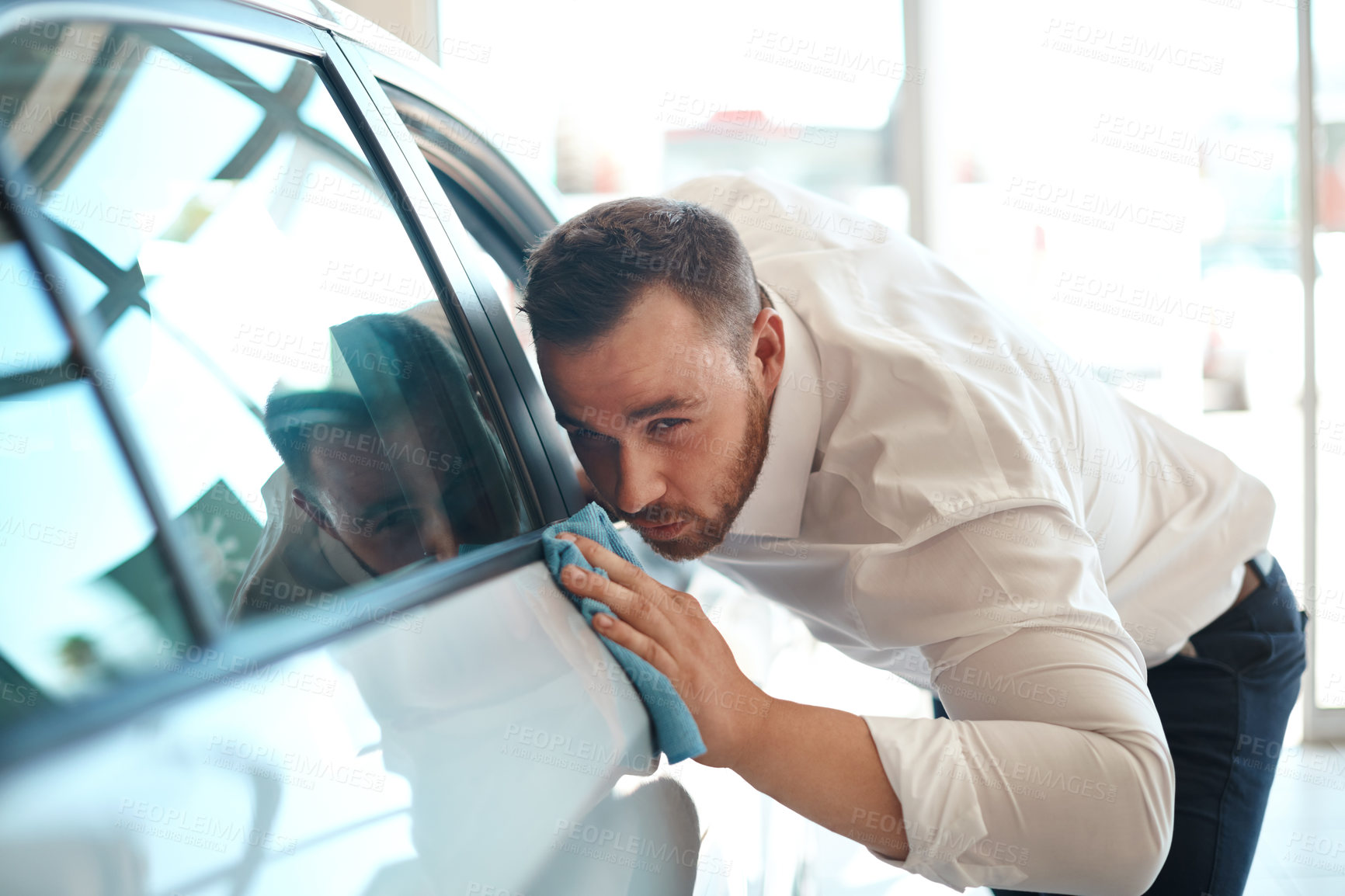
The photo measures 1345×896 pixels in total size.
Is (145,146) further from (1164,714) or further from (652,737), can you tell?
(1164,714)

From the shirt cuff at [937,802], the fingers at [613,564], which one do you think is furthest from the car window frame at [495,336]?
the shirt cuff at [937,802]

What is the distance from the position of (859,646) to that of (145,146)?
4.46 feet

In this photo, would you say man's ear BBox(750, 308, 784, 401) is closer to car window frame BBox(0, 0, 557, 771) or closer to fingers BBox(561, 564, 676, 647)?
car window frame BBox(0, 0, 557, 771)

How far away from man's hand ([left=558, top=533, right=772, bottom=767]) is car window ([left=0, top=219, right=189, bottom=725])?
439mm

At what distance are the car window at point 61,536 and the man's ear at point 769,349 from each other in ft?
3.54

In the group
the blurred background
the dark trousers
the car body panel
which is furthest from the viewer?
the blurred background

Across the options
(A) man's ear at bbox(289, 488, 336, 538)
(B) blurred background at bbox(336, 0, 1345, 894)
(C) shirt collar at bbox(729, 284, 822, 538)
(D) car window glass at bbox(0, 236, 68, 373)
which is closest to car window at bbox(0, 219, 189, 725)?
(D) car window glass at bbox(0, 236, 68, 373)

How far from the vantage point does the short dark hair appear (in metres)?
1.30

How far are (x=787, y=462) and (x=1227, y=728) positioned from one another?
1.07 meters

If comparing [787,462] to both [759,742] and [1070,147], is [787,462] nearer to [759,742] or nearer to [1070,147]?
[759,742]

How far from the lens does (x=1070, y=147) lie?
12.8 feet

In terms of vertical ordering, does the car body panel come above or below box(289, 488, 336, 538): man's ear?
below

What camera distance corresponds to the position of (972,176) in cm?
404

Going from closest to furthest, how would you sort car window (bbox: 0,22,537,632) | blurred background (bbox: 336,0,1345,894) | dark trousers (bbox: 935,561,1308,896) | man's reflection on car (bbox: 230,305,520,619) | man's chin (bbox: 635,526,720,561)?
car window (bbox: 0,22,537,632), man's reflection on car (bbox: 230,305,520,619), man's chin (bbox: 635,526,720,561), dark trousers (bbox: 935,561,1308,896), blurred background (bbox: 336,0,1345,894)
